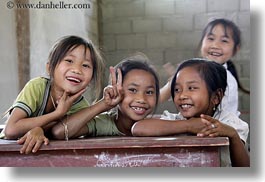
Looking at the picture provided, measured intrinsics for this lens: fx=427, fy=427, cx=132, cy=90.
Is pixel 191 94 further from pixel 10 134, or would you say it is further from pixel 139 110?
pixel 10 134

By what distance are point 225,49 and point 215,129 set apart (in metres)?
0.24

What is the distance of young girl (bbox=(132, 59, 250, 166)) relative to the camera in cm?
124

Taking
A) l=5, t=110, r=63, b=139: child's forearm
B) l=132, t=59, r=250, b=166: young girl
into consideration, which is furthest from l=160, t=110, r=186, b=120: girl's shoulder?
l=5, t=110, r=63, b=139: child's forearm

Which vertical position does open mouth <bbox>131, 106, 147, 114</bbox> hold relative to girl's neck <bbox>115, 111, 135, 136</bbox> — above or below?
above

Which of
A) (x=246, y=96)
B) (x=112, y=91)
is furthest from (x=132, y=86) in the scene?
(x=246, y=96)

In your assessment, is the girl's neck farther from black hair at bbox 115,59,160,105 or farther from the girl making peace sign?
black hair at bbox 115,59,160,105

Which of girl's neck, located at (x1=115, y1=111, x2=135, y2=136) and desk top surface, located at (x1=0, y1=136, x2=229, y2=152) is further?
girl's neck, located at (x1=115, y1=111, x2=135, y2=136)

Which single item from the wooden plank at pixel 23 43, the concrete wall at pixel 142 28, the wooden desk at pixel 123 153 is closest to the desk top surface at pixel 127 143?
the wooden desk at pixel 123 153

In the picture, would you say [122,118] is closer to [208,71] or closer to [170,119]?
[170,119]

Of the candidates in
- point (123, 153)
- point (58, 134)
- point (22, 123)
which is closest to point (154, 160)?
point (123, 153)

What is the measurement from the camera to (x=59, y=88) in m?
1.30

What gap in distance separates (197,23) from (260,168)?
1.53ft

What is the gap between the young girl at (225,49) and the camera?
1241 mm

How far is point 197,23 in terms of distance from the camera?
126 cm
